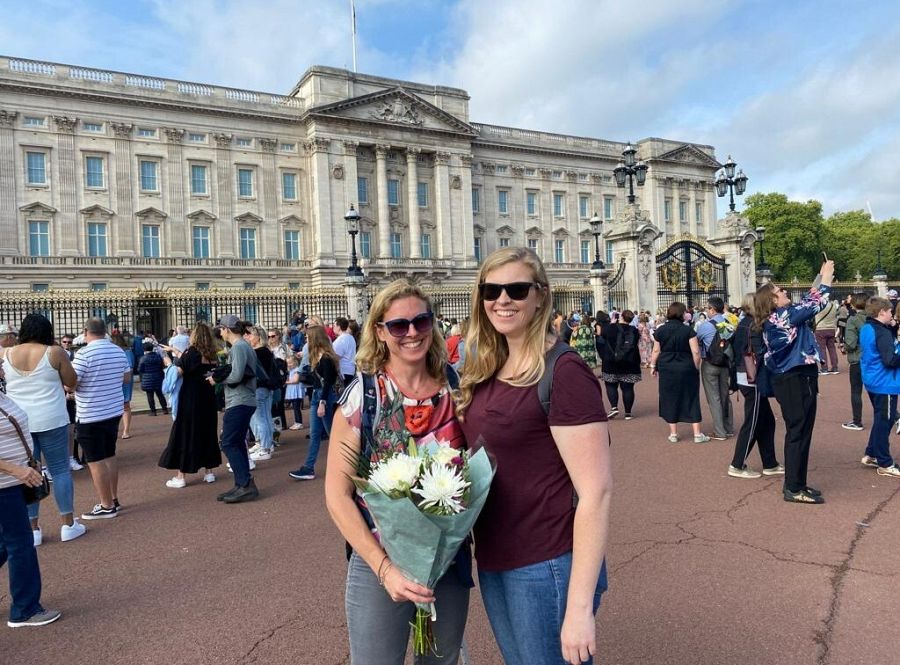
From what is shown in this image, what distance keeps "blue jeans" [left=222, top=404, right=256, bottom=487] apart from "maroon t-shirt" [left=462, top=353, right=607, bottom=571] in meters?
5.09

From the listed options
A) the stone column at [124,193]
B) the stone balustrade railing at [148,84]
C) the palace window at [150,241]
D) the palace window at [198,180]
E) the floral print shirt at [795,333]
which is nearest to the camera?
the floral print shirt at [795,333]

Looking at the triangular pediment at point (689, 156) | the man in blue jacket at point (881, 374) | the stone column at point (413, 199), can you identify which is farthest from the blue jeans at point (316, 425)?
the triangular pediment at point (689, 156)

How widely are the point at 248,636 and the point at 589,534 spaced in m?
2.72

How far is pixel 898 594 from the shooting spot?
3846 millimetres

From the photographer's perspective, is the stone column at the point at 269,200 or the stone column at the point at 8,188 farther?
the stone column at the point at 269,200

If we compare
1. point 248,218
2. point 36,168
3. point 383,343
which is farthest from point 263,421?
point 36,168

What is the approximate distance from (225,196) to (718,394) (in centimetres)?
3697

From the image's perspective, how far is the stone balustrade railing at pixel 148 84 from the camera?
3391 cm

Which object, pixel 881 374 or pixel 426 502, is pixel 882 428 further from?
pixel 426 502

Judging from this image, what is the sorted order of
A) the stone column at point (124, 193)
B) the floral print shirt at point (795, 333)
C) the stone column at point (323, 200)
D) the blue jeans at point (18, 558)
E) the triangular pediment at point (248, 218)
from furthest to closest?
1. the stone column at point (323, 200)
2. the triangular pediment at point (248, 218)
3. the stone column at point (124, 193)
4. the floral print shirt at point (795, 333)
5. the blue jeans at point (18, 558)

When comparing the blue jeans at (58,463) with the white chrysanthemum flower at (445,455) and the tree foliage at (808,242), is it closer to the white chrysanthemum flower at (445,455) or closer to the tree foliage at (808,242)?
the white chrysanthemum flower at (445,455)

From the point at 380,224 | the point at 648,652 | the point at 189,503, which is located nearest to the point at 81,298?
the point at 189,503

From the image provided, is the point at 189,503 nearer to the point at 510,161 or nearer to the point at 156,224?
the point at 156,224

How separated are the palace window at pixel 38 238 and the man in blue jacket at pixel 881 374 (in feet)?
130
